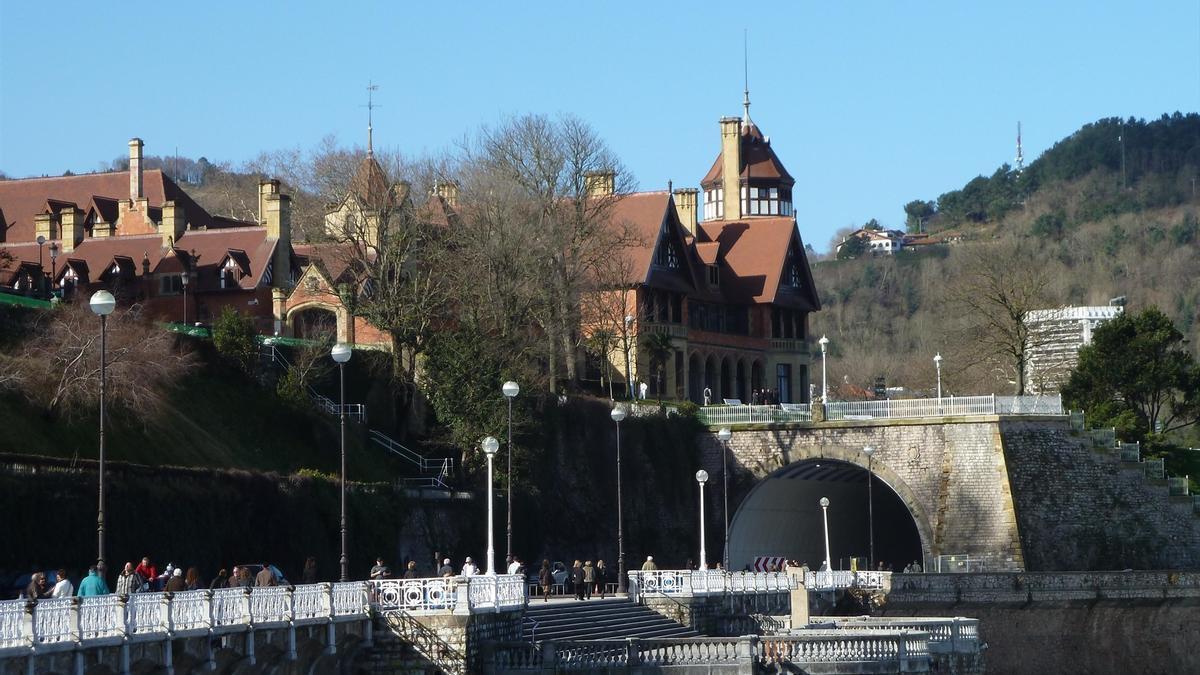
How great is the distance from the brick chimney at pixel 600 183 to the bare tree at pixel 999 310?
15.4 m

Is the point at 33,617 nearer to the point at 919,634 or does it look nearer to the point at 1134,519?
the point at 919,634

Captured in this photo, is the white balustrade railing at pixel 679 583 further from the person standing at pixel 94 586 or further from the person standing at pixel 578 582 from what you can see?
the person standing at pixel 94 586

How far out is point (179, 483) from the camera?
45.2 m

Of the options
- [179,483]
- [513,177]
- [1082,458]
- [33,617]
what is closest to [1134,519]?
[1082,458]

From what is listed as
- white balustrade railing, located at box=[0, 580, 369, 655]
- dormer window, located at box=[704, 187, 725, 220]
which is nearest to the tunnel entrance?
dormer window, located at box=[704, 187, 725, 220]

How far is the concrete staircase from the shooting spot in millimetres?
38719

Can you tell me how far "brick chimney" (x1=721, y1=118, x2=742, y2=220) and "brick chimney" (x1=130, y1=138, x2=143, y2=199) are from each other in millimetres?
26268

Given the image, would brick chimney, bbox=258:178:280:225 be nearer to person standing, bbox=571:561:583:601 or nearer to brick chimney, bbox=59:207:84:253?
brick chimney, bbox=59:207:84:253

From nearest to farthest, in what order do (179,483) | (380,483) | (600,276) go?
1. (179,483)
2. (380,483)
3. (600,276)

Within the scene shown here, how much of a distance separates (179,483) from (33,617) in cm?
2207

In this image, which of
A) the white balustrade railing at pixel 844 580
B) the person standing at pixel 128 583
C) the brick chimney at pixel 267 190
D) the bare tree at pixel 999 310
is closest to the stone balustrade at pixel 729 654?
the person standing at pixel 128 583

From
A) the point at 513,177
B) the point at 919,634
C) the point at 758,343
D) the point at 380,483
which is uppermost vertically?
the point at 513,177

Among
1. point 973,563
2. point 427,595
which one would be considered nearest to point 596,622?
point 427,595

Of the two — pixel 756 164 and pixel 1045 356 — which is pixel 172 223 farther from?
pixel 1045 356
